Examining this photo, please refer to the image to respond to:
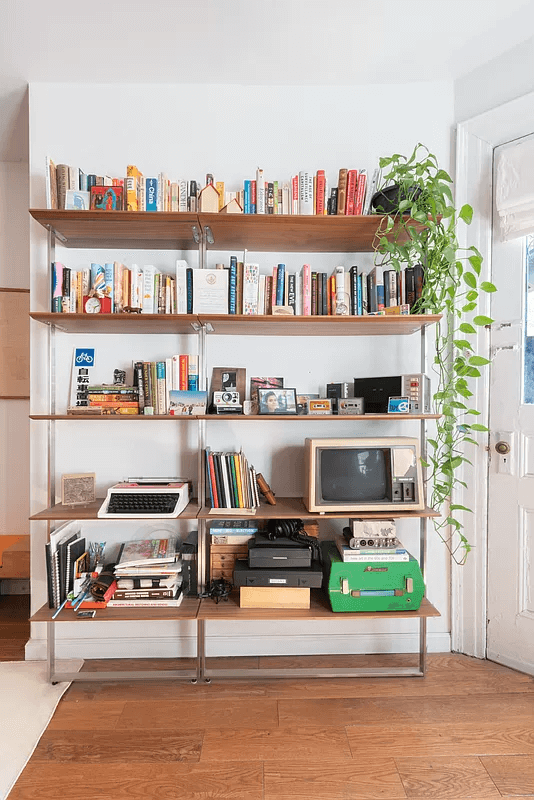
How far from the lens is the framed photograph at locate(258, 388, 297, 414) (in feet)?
6.77

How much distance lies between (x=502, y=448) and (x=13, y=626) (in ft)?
8.85

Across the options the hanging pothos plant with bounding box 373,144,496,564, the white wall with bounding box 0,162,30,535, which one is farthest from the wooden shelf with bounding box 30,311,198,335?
the white wall with bounding box 0,162,30,535

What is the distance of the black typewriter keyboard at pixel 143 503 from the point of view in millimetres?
1990

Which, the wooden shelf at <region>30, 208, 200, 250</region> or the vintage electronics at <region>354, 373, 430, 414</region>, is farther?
the vintage electronics at <region>354, 373, 430, 414</region>

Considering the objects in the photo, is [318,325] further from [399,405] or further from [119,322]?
[119,322]

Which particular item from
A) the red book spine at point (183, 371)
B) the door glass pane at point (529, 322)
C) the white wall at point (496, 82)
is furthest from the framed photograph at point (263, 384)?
the white wall at point (496, 82)

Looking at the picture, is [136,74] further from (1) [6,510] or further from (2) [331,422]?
(1) [6,510]

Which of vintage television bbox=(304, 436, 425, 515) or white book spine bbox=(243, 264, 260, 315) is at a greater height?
white book spine bbox=(243, 264, 260, 315)

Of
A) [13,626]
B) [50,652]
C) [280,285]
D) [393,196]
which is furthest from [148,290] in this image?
[13,626]

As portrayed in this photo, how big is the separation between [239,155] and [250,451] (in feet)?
4.64

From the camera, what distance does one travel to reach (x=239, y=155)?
7.52 feet

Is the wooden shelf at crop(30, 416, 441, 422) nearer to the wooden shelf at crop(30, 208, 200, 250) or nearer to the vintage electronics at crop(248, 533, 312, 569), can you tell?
the vintage electronics at crop(248, 533, 312, 569)

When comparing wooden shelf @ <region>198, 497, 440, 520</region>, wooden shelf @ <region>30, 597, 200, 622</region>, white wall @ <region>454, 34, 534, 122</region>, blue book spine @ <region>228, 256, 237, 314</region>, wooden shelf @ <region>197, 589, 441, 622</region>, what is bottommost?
wooden shelf @ <region>197, 589, 441, 622</region>

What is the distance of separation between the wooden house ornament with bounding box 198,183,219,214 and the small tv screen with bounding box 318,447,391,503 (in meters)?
1.11
